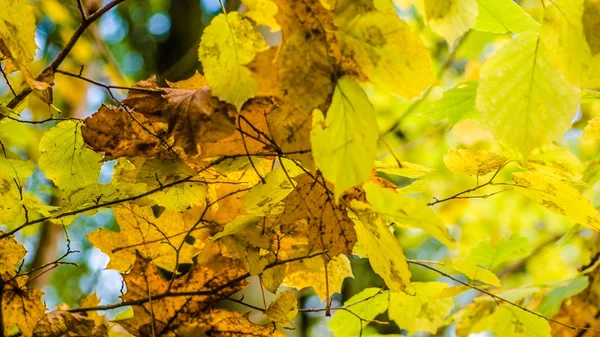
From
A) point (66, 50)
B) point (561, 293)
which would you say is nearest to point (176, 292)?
point (66, 50)

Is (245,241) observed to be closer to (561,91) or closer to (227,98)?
(227,98)

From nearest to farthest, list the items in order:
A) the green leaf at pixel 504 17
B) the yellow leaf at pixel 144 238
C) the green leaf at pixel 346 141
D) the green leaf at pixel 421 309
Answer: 1. the green leaf at pixel 346 141
2. the green leaf at pixel 504 17
3. the yellow leaf at pixel 144 238
4. the green leaf at pixel 421 309

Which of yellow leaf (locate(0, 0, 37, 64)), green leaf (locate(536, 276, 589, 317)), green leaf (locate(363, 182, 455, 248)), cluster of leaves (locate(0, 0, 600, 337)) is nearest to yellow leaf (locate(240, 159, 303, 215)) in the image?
cluster of leaves (locate(0, 0, 600, 337))

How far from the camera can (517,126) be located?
38 centimetres

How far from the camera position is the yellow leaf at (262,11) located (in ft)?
1.27

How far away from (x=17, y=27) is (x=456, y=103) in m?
0.48

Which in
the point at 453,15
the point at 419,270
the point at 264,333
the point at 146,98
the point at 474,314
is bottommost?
the point at 419,270

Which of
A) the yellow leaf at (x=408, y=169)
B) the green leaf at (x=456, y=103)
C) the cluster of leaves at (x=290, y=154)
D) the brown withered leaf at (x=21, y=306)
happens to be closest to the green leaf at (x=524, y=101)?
the cluster of leaves at (x=290, y=154)

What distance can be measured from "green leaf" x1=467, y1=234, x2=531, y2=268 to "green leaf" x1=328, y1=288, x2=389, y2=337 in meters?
0.21

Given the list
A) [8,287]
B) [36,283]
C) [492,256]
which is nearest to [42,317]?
[8,287]

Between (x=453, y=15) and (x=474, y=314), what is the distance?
2.14 ft

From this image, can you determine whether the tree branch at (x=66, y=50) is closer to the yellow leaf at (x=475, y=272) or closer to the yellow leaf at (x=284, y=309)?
the yellow leaf at (x=284, y=309)

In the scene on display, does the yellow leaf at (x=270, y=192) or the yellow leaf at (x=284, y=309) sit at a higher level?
the yellow leaf at (x=270, y=192)

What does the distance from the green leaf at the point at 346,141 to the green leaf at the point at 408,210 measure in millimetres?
35
